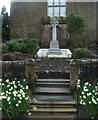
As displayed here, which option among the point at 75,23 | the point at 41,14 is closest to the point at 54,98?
the point at 75,23

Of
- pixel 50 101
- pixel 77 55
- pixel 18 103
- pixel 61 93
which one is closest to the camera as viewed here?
pixel 18 103

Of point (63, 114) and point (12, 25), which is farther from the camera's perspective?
point (12, 25)

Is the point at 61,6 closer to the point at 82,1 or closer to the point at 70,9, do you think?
the point at 70,9

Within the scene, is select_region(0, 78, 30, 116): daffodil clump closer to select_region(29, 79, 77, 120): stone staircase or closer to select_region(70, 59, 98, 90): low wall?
Result: select_region(29, 79, 77, 120): stone staircase

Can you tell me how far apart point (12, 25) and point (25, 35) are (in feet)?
6.68

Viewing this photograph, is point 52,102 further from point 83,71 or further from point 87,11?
point 87,11

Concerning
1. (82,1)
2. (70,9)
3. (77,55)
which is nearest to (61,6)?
(70,9)

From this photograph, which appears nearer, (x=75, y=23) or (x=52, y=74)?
(x=52, y=74)

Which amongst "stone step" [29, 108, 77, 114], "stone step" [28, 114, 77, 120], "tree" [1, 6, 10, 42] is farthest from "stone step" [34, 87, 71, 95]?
"tree" [1, 6, 10, 42]

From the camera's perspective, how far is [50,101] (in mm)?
5398

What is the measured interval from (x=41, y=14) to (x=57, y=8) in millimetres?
2113

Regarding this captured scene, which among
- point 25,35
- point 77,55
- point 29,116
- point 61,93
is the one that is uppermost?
point 25,35

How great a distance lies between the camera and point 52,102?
5320 millimetres

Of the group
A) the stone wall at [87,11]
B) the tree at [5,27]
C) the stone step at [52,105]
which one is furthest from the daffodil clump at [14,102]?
the tree at [5,27]
